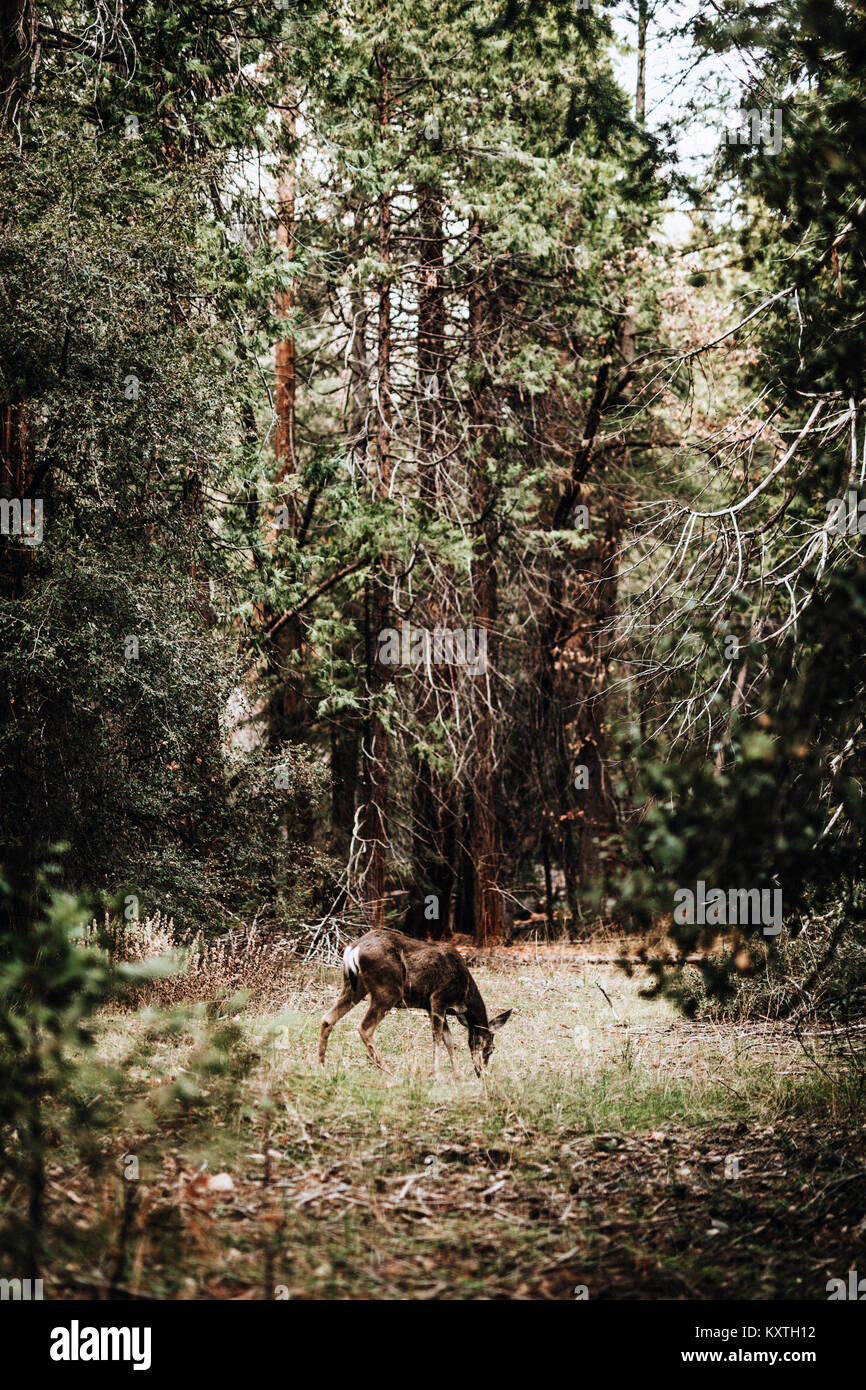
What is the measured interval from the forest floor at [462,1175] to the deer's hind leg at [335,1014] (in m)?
0.24

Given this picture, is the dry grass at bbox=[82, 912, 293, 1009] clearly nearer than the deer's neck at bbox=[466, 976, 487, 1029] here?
No

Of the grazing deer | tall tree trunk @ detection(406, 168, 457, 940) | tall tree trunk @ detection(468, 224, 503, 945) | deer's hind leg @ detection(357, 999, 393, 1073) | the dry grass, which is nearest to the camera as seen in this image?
deer's hind leg @ detection(357, 999, 393, 1073)

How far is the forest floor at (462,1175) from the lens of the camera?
182 inches

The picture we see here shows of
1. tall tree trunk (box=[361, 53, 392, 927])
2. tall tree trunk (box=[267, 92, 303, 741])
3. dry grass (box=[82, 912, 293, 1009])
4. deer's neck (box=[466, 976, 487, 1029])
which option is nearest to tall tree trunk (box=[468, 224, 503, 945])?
tall tree trunk (box=[361, 53, 392, 927])

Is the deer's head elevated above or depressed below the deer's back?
below

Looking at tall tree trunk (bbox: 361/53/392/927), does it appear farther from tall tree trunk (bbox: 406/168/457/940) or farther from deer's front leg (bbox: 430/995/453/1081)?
deer's front leg (bbox: 430/995/453/1081)

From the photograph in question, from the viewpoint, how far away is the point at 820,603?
5719 mm

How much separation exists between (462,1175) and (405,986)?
6.74ft

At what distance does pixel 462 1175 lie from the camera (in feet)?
20.0

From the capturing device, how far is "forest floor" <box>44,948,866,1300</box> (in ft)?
15.2

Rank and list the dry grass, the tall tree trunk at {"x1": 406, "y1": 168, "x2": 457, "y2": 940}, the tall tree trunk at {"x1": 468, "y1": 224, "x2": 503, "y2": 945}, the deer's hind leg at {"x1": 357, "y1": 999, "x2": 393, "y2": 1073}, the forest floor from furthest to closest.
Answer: the tall tree trunk at {"x1": 468, "y1": 224, "x2": 503, "y2": 945}, the tall tree trunk at {"x1": 406, "y1": 168, "x2": 457, "y2": 940}, the dry grass, the deer's hind leg at {"x1": 357, "y1": 999, "x2": 393, "y2": 1073}, the forest floor

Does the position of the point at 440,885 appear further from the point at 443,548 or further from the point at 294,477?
the point at 294,477

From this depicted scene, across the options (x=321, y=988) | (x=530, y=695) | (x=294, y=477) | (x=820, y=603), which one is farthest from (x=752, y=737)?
(x=530, y=695)

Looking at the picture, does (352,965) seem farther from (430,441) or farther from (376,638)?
(430,441)
